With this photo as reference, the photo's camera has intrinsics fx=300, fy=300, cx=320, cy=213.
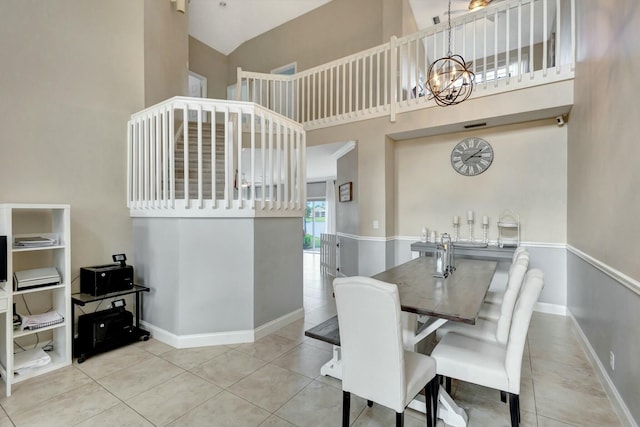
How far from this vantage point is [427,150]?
4703 millimetres

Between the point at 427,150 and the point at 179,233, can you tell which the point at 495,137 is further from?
the point at 179,233

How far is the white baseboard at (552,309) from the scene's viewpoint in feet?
12.5

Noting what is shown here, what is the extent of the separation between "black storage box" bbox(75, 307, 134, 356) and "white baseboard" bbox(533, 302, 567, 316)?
479 centimetres

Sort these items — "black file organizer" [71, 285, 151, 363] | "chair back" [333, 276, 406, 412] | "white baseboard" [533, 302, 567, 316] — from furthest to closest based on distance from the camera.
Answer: "white baseboard" [533, 302, 567, 316]
"black file organizer" [71, 285, 151, 363]
"chair back" [333, 276, 406, 412]

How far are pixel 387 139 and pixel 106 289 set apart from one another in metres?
4.01

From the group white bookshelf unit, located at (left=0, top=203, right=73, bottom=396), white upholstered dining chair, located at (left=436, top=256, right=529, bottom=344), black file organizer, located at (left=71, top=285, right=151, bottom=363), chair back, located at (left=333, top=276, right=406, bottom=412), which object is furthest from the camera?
black file organizer, located at (left=71, top=285, right=151, bottom=363)

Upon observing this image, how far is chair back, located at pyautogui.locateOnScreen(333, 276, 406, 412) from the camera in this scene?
140cm

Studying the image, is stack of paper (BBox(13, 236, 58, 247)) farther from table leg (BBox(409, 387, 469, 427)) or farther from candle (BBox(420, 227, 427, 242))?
candle (BBox(420, 227, 427, 242))

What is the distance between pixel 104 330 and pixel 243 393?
5.21 ft

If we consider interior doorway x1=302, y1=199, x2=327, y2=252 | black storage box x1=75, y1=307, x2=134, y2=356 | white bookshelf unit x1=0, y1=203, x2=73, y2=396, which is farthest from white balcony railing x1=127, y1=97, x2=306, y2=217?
interior doorway x1=302, y1=199, x2=327, y2=252

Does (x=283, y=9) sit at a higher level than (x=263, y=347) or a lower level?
higher

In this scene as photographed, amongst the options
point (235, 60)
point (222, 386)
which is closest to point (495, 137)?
point (222, 386)

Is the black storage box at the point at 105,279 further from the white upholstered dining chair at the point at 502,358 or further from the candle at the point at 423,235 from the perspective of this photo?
the candle at the point at 423,235

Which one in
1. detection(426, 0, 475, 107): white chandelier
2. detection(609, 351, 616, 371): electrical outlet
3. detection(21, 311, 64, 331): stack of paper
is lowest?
detection(609, 351, 616, 371): electrical outlet
